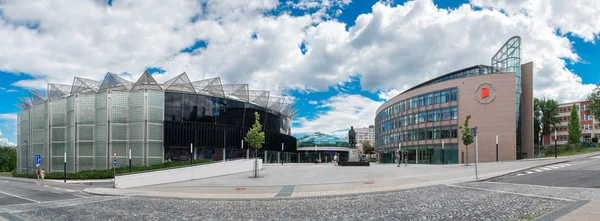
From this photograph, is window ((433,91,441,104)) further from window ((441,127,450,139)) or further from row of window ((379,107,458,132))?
window ((441,127,450,139))

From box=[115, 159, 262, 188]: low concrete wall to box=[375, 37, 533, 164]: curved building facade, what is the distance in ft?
82.6

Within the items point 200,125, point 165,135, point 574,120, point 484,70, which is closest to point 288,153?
point 200,125

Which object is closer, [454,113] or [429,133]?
[454,113]

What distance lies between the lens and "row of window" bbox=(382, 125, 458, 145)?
2263 inches

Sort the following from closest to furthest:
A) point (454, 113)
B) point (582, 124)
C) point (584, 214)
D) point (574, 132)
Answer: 1. point (584, 214)
2. point (454, 113)
3. point (574, 132)
4. point (582, 124)

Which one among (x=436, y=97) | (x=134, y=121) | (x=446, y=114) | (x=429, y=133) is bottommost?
(x=429, y=133)

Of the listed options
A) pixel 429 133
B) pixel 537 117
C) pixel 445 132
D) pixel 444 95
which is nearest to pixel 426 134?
pixel 429 133

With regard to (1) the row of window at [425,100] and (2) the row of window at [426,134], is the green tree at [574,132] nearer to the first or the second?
(2) the row of window at [426,134]

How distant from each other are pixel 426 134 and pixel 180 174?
4545 centimetres

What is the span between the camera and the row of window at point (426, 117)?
57.2 metres

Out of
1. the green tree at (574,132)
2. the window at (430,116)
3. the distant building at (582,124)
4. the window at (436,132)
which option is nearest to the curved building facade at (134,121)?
the window at (430,116)

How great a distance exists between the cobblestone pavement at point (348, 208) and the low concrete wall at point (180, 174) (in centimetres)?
868

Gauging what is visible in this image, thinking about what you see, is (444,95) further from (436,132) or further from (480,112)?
(480,112)

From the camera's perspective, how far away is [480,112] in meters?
53.0
